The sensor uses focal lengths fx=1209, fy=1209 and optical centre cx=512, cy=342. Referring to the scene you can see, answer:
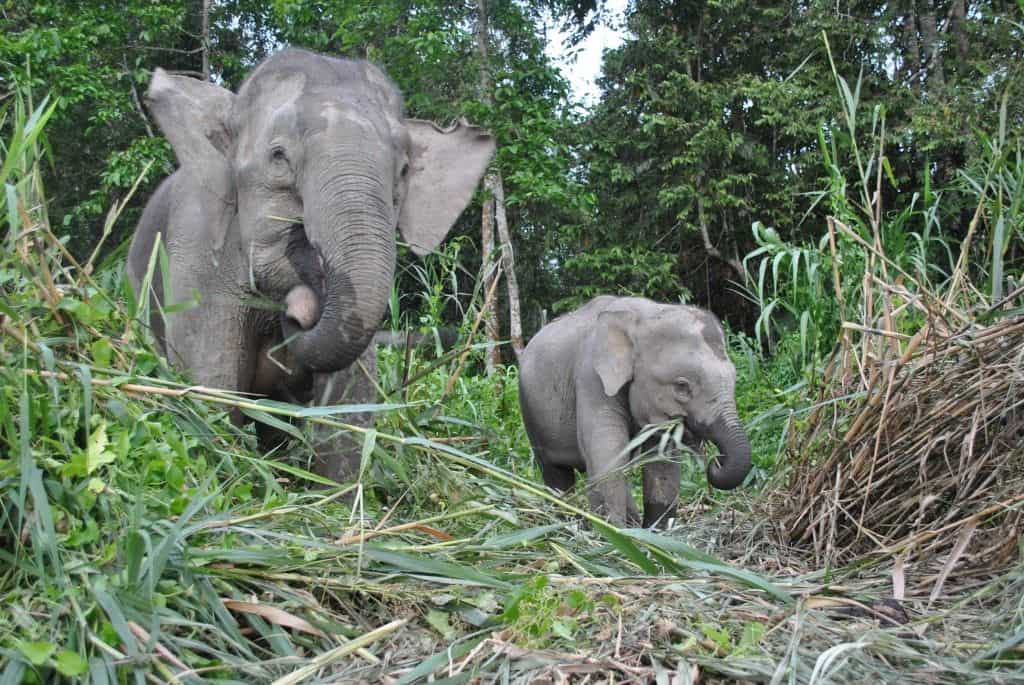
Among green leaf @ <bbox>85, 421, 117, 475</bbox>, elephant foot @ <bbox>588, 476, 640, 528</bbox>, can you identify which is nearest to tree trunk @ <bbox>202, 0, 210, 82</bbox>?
elephant foot @ <bbox>588, 476, 640, 528</bbox>

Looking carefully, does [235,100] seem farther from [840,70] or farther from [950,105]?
[840,70]

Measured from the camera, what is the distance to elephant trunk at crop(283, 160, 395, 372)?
3.85m

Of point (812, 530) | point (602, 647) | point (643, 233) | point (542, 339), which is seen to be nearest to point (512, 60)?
point (643, 233)

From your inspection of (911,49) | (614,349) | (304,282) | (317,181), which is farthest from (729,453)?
(911,49)

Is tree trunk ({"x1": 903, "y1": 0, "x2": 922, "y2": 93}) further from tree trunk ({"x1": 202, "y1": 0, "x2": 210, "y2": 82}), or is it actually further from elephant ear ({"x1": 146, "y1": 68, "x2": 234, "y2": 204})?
elephant ear ({"x1": 146, "y1": 68, "x2": 234, "y2": 204})

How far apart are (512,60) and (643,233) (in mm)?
5119

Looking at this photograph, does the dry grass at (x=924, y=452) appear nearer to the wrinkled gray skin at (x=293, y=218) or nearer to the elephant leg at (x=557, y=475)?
the wrinkled gray skin at (x=293, y=218)

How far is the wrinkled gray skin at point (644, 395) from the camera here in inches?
224

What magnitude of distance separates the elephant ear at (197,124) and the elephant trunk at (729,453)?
250 cm

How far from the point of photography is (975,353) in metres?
3.14

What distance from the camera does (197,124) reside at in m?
4.44

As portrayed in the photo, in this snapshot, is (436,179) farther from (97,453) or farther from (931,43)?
(931,43)

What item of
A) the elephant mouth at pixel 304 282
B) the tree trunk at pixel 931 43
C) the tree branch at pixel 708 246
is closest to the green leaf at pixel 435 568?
the elephant mouth at pixel 304 282

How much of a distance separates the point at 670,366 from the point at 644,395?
0.21 metres
